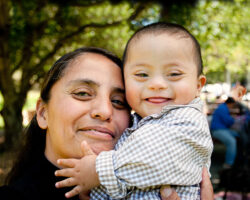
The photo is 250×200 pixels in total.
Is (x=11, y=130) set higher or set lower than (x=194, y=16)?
lower

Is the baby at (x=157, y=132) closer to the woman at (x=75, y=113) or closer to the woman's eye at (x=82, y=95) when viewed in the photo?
the woman at (x=75, y=113)

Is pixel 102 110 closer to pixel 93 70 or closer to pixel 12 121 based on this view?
pixel 93 70

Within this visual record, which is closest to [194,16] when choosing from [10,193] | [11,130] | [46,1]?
[46,1]

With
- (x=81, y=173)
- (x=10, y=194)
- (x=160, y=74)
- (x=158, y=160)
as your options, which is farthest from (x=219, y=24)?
(x=10, y=194)

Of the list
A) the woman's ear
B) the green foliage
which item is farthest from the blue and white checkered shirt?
the green foliage

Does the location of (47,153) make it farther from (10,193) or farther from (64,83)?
(64,83)

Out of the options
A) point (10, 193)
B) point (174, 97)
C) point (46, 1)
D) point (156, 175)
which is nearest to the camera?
point (156, 175)

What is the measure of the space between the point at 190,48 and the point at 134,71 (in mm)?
425

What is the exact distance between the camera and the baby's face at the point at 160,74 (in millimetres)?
1769

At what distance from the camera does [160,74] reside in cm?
178

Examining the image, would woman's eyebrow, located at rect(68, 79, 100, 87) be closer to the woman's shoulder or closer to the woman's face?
the woman's face

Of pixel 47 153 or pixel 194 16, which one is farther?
pixel 194 16

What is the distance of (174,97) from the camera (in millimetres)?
1785

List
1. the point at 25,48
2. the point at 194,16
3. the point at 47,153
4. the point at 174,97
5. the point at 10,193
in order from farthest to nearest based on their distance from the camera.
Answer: the point at 25,48 → the point at 194,16 → the point at 47,153 → the point at 174,97 → the point at 10,193
